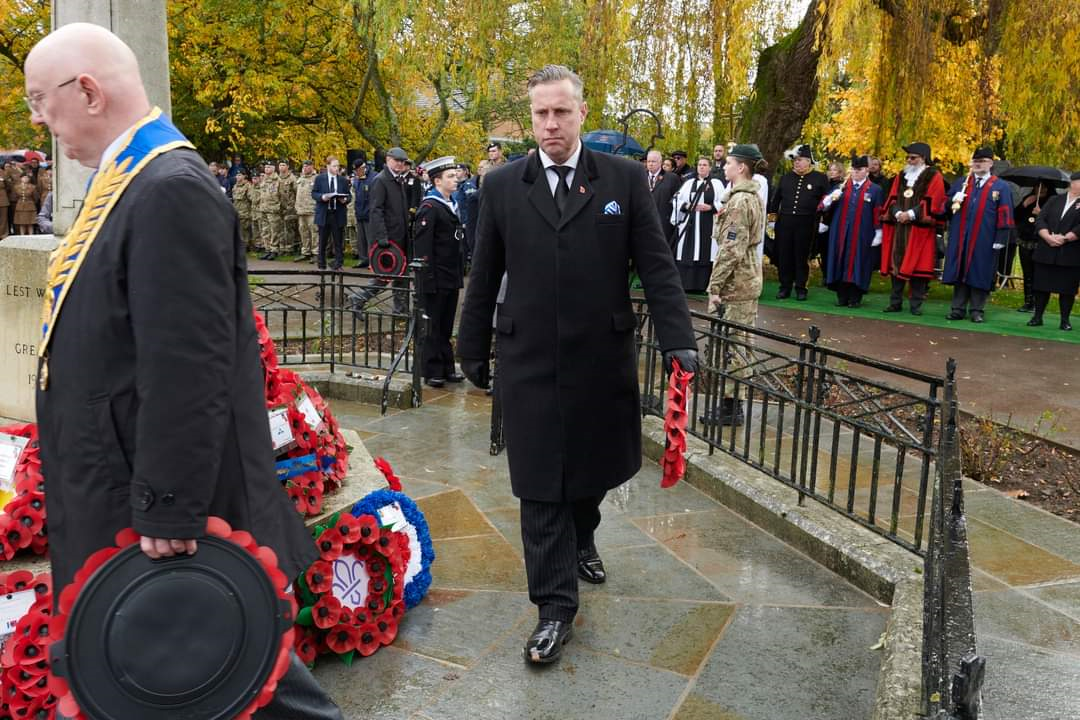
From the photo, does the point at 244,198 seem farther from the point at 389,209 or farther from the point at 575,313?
the point at 575,313

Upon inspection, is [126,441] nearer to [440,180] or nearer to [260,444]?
[260,444]

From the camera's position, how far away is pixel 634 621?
13.9ft

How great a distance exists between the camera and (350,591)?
3855mm

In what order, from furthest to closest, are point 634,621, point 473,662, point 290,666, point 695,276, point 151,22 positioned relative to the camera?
point 695,276, point 151,22, point 634,621, point 473,662, point 290,666

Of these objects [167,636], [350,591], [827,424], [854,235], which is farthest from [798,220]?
[167,636]

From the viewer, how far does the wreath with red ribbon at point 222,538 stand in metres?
2.25

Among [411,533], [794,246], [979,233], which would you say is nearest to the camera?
[411,533]

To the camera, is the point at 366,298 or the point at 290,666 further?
the point at 366,298

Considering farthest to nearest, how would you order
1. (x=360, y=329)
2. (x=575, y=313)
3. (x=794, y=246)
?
(x=794, y=246)
(x=360, y=329)
(x=575, y=313)

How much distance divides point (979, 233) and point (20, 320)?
11717mm

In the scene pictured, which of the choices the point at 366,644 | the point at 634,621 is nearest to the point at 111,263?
the point at 366,644

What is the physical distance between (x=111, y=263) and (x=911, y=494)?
5138 mm

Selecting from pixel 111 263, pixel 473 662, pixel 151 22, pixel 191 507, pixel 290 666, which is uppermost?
pixel 151 22

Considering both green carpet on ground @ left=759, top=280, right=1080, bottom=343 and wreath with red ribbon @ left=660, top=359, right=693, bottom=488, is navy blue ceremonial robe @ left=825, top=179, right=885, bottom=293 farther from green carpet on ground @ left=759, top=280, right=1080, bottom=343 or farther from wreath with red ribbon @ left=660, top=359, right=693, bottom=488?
wreath with red ribbon @ left=660, top=359, right=693, bottom=488
